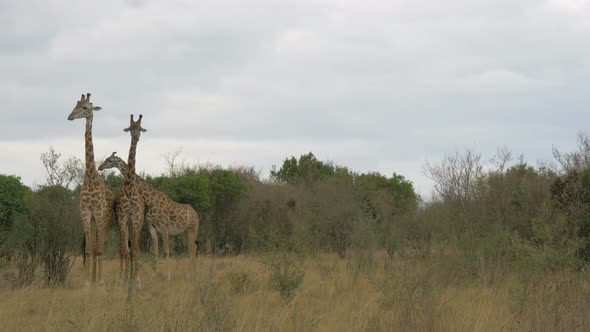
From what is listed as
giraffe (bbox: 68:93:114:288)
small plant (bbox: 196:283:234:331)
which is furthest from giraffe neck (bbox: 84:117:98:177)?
small plant (bbox: 196:283:234:331)

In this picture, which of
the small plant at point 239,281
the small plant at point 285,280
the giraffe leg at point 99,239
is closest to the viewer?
the small plant at point 285,280

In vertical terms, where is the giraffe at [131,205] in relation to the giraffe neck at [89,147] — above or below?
below

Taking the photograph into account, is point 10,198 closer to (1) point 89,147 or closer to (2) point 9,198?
(2) point 9,198

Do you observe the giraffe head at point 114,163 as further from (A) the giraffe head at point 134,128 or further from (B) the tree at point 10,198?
(B) the tree at point 10,198

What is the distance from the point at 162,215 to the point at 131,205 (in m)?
2.37

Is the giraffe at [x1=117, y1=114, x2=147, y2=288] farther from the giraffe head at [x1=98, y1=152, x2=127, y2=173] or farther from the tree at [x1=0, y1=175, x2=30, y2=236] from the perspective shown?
the tree at [x1=0, y1=175, x2=30, y2=236]

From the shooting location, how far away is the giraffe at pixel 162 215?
581 inches

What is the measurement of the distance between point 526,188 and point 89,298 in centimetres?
1242

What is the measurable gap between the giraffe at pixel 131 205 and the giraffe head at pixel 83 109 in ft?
3.07

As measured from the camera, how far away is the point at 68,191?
557 inches

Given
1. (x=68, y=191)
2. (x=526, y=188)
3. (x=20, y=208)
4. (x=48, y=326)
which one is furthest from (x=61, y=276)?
(x=526, y=188)

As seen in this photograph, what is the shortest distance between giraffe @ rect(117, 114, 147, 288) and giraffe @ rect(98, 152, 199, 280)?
64 cm

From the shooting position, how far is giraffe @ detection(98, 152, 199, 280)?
A: 14.8 meters

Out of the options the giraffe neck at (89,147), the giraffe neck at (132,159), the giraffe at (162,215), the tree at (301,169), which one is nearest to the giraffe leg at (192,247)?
the giraffe at (162,215)
